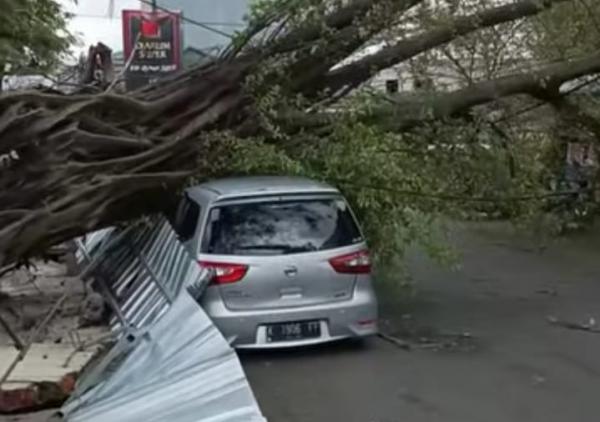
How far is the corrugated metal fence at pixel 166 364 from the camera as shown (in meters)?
7.73

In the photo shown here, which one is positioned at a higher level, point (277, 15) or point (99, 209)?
point (277, 15)

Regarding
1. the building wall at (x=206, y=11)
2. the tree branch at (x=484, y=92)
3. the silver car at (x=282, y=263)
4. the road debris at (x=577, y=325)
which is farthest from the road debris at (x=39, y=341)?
the building wall at (x=206, y=11)

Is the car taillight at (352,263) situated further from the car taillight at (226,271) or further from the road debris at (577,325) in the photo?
the road debris at (577,325)

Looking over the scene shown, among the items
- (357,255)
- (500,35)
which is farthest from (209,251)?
(500,35)

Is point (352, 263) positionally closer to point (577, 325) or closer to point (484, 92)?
point (577, 325)

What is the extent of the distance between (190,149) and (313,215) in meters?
2.52

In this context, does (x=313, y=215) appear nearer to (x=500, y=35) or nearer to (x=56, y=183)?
(x=56, y=183)

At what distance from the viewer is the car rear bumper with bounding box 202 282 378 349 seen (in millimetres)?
11117

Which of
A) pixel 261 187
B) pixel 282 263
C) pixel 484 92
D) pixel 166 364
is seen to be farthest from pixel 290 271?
pixel 484 92

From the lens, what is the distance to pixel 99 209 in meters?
12.8

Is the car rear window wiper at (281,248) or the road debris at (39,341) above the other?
the car rear window wiper at (281,248)

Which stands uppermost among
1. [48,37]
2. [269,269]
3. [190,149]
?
[48,37]

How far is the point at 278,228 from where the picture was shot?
11.6 metres

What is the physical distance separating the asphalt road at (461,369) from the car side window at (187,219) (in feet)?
5.09
